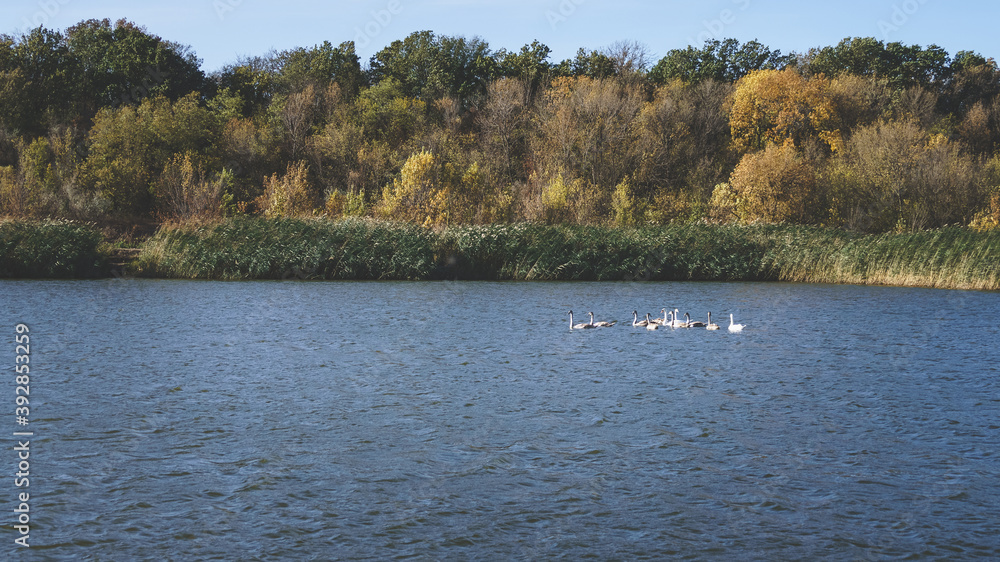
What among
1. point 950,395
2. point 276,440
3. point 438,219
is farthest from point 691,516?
point 438,219

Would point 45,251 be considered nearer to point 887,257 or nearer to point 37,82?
point 887,257

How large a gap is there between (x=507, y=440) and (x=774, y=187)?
162ft

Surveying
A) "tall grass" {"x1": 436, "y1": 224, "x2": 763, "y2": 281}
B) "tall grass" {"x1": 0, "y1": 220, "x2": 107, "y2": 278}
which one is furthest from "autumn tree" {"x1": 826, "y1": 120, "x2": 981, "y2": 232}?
"tall grass" {"x1": 0, "y1": 220, "x2": 107, "y2": 278}

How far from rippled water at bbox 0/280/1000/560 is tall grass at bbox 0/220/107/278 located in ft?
46.5

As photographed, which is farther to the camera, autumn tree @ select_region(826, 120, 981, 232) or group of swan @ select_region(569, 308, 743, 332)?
autumn tree @ select_region(826, 120, 981, 232)

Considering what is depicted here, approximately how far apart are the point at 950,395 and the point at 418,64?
7670cm

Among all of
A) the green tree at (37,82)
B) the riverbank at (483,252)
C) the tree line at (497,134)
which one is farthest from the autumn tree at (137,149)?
the riverbank at (483,252)

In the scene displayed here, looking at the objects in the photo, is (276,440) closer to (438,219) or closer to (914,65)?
(438,219)

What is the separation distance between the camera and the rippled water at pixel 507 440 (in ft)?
31.3

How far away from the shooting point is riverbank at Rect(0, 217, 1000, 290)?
3784cm

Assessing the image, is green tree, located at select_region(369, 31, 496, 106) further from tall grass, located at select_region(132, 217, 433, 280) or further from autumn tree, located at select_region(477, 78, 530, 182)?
tall grass, located at select_region(132, 217, 433, 280)

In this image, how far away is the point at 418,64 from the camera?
87.7m

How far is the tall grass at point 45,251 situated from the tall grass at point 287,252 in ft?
7.31

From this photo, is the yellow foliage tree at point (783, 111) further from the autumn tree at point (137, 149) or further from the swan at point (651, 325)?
the swan at point (651, 325)
